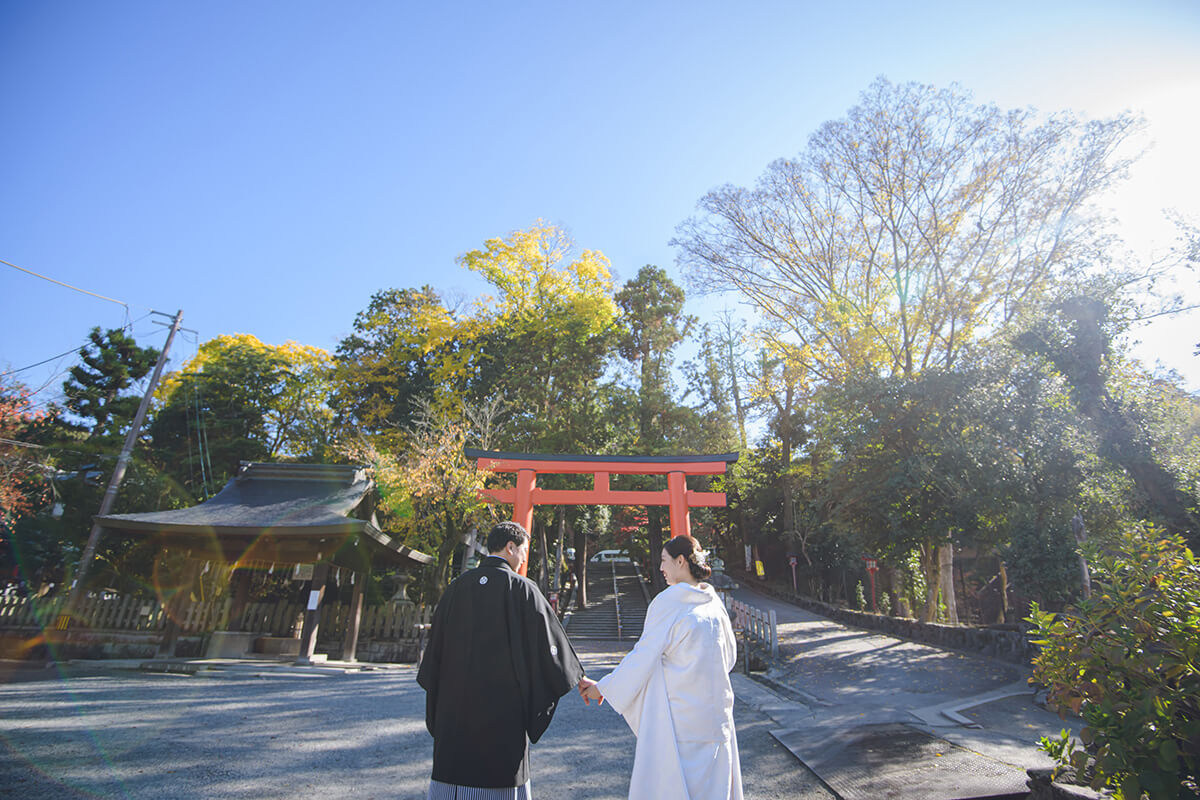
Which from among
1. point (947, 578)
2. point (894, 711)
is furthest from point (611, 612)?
point (894, 711)

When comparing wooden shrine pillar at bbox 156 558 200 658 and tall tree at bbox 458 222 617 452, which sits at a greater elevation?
tall tree at bbox 458 222 617 452

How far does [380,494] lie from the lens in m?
13.5

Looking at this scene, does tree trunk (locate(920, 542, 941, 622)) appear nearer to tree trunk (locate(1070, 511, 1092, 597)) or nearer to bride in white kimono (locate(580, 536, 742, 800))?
tree trunk (locate(1070, 511, 1092, 597))

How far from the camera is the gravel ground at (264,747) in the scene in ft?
12.4

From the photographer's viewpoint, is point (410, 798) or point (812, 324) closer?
point (410, 798)

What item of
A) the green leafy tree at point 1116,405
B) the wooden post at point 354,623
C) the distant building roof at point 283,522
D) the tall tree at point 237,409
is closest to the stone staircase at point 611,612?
the wooden post at point 354,623

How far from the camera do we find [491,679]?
8.27ft

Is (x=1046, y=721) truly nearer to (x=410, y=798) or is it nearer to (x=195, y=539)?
(x=410, y=798)

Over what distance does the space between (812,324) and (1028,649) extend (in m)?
9.93

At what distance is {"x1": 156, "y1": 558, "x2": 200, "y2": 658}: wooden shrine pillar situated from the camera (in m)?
10.5

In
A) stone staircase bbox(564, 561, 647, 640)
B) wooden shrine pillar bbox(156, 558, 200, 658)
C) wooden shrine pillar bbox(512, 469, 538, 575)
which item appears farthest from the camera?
stone staircase bbox(564, 561, 647, 640)

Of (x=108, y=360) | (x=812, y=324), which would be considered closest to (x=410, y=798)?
(x=812, y=324)

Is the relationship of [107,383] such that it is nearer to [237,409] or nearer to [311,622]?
[237,409]

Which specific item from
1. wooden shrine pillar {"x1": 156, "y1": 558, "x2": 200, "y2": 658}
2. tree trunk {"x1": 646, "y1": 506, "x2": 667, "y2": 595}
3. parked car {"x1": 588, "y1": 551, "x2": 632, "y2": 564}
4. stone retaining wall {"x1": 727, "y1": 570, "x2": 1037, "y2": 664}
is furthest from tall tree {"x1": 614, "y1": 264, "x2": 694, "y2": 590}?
parked car {"x1": 588, "y1": 551, "x2": 632, "y2": 564}
